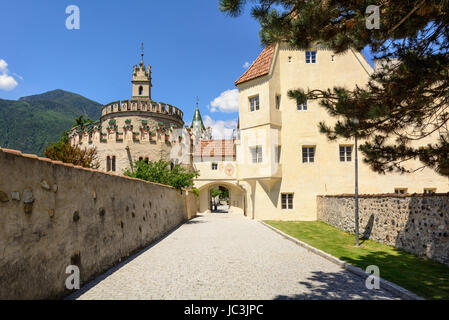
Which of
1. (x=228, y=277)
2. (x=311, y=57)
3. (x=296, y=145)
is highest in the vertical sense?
(x=311, y=57)

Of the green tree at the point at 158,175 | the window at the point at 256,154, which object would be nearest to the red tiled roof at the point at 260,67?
the window at the point at 256,154

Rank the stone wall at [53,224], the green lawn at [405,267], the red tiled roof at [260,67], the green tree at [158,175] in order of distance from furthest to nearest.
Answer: the red tiled roof at [260,67]
the green tree at [158,175]
the green lawn at [405,267]
the stone wall at [53,224]

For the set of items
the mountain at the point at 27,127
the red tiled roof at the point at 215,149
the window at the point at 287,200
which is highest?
the mountain at the point at 27,127

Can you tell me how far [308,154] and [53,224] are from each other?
19678mm

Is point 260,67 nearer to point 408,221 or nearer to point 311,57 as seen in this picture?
point 311,57

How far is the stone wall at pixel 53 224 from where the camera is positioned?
3.81 m

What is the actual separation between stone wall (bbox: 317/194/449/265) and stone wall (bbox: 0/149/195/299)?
921cm

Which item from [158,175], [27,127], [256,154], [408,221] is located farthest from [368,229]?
[27,127]

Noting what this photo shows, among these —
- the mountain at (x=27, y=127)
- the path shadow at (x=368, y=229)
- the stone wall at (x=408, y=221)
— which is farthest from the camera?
the mountain at (x=27, y=127)

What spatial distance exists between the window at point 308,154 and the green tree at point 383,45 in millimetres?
15178

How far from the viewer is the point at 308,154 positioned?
22.0 meters

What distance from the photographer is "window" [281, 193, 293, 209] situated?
22172 millimetres

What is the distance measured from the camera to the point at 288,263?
8.01 meters

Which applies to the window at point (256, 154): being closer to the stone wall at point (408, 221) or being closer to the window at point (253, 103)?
the window at point (253, 103)
